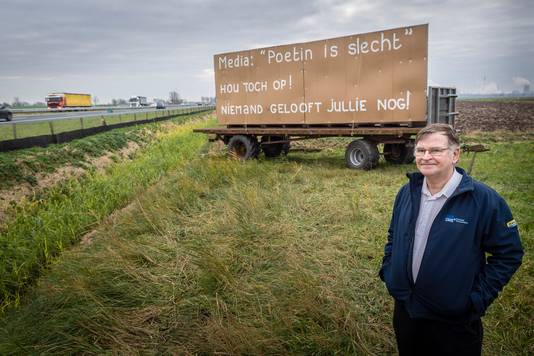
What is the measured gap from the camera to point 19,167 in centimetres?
968

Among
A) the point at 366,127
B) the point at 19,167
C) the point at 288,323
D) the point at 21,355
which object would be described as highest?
the point at 366,127

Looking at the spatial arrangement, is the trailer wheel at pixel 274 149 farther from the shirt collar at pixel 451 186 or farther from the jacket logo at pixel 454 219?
the jacket logo at pixel 454 219

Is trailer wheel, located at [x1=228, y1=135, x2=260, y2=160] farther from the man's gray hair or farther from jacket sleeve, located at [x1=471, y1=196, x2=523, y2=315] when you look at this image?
jacket sleeve, located at [x1=471, y1=196, x2=523, y2=315]

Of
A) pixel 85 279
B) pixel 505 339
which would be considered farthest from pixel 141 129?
pixel 505 339

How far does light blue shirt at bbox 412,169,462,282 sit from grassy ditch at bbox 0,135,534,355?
122cm

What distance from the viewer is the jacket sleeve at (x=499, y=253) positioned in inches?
75.7

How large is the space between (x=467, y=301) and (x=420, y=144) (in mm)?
862

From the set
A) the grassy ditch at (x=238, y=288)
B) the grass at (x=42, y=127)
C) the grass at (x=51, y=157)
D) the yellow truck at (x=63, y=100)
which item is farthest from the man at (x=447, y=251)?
the yellow truck at (x=63, y=100)

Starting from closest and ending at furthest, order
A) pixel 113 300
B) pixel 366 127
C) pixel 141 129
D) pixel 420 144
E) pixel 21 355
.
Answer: pixel 420 144 < pixel 21 355 < pixel 113 300 < pixel 366 127 < pixel 141 129

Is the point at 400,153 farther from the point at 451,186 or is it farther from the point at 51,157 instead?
the point at 51,157

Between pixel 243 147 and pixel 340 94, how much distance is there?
383 cm

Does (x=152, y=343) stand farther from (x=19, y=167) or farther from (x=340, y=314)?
(x=19, y=167)

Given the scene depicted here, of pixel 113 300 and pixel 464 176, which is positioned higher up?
pixel 464 176

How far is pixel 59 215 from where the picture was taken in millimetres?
7617
